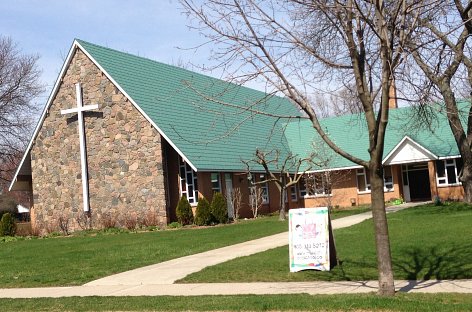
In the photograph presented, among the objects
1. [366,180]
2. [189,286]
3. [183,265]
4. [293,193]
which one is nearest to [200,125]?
[293,193]

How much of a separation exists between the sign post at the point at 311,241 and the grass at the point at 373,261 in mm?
197

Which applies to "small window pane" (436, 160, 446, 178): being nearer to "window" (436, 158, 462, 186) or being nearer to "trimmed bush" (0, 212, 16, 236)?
"window" (436, 158, 462, 186)

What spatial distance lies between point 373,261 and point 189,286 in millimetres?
3872

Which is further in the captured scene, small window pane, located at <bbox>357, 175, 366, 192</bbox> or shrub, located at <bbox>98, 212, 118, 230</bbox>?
small window pane, located at <bbox>357, 175, 366, 192</bbox>

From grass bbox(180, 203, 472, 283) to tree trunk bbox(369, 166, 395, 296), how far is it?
97.2 inches

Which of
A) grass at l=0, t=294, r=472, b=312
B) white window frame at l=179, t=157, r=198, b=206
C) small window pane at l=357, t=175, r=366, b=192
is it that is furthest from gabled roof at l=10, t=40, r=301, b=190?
grass at l=0, t=294, r=472, b=312

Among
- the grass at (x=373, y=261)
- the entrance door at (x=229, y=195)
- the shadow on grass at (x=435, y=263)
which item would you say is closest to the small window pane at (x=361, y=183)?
the entrance door at (x=229, y=195)

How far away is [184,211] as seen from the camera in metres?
29.5

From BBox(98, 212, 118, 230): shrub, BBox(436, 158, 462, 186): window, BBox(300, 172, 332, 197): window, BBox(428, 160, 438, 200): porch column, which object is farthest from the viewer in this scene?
BBox(436, 158, 462, 186): window

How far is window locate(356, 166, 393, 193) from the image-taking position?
38.8 metres

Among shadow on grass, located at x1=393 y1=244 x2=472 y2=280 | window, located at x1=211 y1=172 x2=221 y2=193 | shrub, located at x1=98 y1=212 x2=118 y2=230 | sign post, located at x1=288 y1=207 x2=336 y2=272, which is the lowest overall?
Result: shadow on grass, located at x1=393 y1=244 x2=472 y2=280

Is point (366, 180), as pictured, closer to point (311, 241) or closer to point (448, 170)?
point (448, 170)

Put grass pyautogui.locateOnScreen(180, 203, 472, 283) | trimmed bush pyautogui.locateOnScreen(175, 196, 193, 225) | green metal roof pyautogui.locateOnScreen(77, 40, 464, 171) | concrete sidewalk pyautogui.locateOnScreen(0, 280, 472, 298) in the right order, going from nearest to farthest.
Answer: concrete sidewalk pyautogui.locateOnScreen(0, 280, 472, 298) → grass pyautogui.locateOnScreen(180, 203, 472, 283) → trimmed bush pyautogui.locateOnScreen(175, 196, 193, 225) → green metal roof pyautogui.locateOnScreen(77, 40, 464, 171)

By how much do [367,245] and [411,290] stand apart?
5.46 metres
